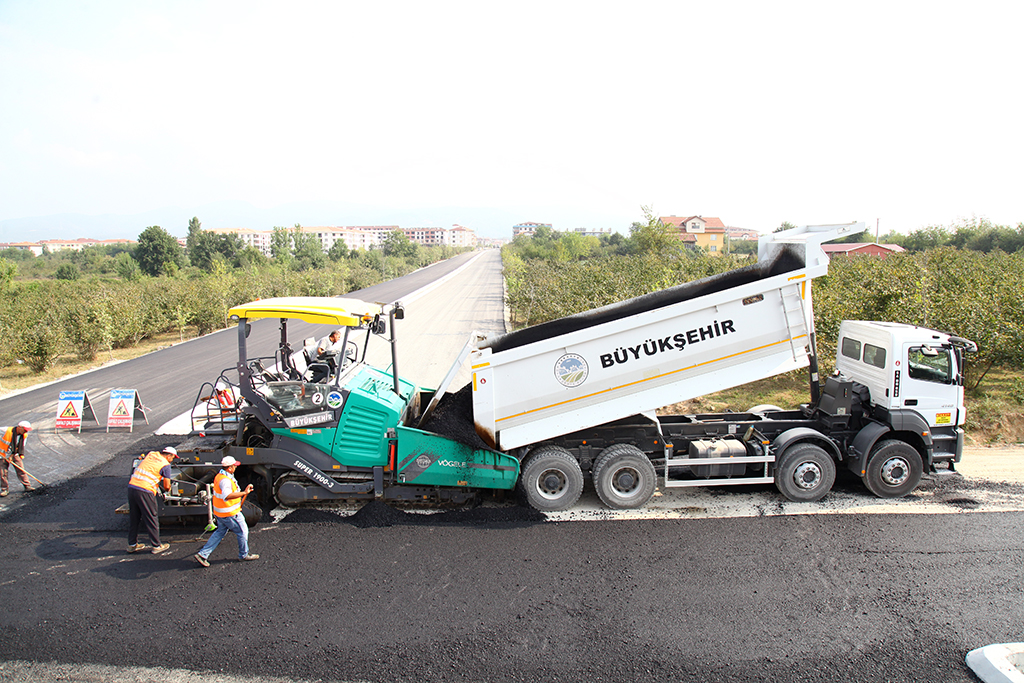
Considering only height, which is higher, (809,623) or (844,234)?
(844,234)

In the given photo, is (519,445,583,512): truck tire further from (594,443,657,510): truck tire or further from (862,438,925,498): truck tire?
(862,438,925,498): truck tire

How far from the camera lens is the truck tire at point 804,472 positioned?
312 inches

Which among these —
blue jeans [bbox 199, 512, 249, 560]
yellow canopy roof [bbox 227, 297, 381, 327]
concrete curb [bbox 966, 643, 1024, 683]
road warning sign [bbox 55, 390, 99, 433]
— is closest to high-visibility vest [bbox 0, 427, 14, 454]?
road warning sign [bbox 55, 390, 99, 433]

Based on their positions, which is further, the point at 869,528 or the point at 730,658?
the point at 869,528

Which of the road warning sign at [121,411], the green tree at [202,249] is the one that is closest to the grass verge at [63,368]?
the road warning sign at [121,411]

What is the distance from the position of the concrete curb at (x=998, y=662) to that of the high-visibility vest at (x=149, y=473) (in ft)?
27.4

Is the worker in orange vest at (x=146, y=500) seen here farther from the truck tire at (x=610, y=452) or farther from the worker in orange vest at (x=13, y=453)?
the truck tire at (x=610, y=452)

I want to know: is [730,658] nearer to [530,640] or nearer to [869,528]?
[530,640]

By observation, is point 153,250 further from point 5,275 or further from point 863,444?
point 863,444

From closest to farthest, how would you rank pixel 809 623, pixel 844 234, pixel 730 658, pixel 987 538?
1. pixel 730 658
2. pixel 809 623
3. pixel 987 538
4. pixel 844 234

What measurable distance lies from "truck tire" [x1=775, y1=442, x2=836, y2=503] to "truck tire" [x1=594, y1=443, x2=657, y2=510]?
1787mm

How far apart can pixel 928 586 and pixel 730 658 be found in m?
2.71

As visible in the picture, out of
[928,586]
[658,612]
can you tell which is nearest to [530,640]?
[658,612]

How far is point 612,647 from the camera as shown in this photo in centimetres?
514
